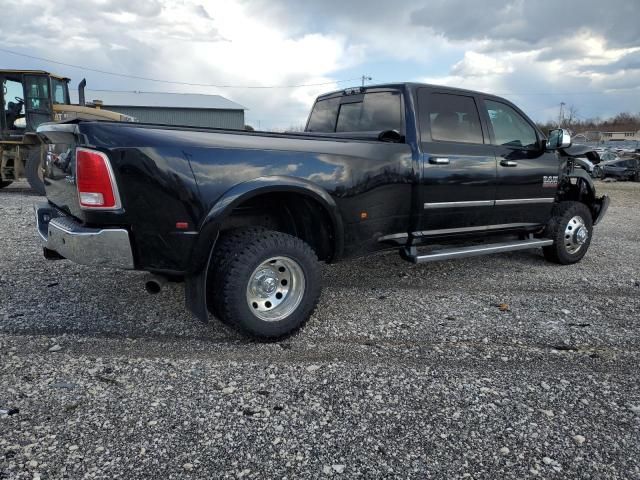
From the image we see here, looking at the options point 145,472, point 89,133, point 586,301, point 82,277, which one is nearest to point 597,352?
point 586,301

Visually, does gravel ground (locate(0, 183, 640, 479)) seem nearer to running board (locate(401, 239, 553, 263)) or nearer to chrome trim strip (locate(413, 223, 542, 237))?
running board (locate(401, 239, 553, 263))

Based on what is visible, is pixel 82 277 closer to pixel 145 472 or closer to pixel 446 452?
pixel 145 472

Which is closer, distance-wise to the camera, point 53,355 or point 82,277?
point 53,355

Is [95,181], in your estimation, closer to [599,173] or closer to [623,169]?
[623,169]

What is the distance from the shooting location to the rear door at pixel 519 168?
539 centimetres

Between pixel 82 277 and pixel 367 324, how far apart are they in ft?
10.1

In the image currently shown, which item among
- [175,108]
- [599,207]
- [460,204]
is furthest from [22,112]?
[175,108]

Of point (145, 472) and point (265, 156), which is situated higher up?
point (265, 156)

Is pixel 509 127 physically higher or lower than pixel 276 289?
higher

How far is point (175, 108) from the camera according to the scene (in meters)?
46.5

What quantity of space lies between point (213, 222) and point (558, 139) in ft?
13.5

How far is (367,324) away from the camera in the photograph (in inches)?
165

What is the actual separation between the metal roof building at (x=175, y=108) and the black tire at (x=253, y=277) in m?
43.2

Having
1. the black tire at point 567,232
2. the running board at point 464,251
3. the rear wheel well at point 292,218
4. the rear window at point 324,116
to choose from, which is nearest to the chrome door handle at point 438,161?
the running board at point 464,251
